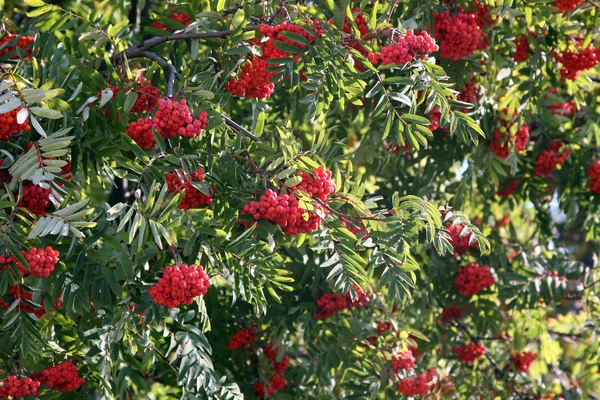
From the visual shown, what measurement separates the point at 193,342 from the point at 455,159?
2175mm

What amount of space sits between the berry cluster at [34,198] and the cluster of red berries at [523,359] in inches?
127

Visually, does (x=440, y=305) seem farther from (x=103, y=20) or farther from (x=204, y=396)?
(x=103, y=20)

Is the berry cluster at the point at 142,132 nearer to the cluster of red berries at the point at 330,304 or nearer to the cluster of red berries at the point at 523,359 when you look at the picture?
the cluster of red berries at the point at 330,304

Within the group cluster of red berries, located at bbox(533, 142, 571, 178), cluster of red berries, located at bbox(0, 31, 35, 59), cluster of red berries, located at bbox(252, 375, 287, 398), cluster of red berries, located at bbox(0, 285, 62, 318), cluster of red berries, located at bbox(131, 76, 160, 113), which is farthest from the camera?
cluster of red berries, located at bbox(533, 142, 571, 178)

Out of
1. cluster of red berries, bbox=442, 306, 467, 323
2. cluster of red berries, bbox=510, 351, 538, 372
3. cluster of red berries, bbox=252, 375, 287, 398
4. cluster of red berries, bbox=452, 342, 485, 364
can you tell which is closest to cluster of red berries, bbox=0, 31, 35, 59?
cluster of red berries, bbox=252, 375, 287, 398

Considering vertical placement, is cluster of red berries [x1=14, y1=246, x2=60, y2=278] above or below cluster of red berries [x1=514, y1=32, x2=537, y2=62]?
below

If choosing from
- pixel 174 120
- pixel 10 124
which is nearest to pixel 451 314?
pixel 174 120

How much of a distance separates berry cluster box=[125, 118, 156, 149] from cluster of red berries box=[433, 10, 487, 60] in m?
1.48

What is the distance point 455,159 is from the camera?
15.9 feet

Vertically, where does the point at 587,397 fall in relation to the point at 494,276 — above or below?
below

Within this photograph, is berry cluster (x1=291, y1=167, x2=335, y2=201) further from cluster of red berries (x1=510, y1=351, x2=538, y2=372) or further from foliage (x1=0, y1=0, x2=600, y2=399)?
cluster of red berries (x1=510, y1=351, x2=538, y2=372)

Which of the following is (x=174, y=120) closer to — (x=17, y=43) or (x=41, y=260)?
(x=41, y=260)

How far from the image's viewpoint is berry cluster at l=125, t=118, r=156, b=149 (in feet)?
9.66

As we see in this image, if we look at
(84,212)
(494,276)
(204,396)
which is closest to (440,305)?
(494,276)
